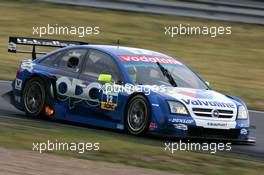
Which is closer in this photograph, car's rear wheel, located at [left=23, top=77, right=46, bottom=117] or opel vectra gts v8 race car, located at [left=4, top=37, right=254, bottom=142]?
opel vectra gts v8 race car, located at [left=4, top=37, right=254, bottom=142]

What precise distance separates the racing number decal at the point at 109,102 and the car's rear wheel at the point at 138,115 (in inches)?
11.4

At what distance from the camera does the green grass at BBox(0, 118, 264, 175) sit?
8.21 metres

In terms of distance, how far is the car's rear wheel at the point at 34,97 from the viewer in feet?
38.4

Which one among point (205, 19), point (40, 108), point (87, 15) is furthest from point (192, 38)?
point (40, 108)

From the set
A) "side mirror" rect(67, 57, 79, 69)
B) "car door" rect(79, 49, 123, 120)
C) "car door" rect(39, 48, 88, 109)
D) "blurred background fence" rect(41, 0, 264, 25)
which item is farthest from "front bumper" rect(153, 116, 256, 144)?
"blurred background fence" rect(41, 0, 264, 25)

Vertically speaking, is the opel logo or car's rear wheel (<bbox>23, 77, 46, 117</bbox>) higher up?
car's rear wheel (<bbox>23, 77, 46, 117</bbox>)

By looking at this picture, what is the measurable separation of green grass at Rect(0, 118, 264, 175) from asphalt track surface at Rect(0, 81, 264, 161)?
2.14 ft

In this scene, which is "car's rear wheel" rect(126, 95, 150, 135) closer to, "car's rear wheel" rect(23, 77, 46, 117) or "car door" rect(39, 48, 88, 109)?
"car door" rect(39, 48, 88, 109)
